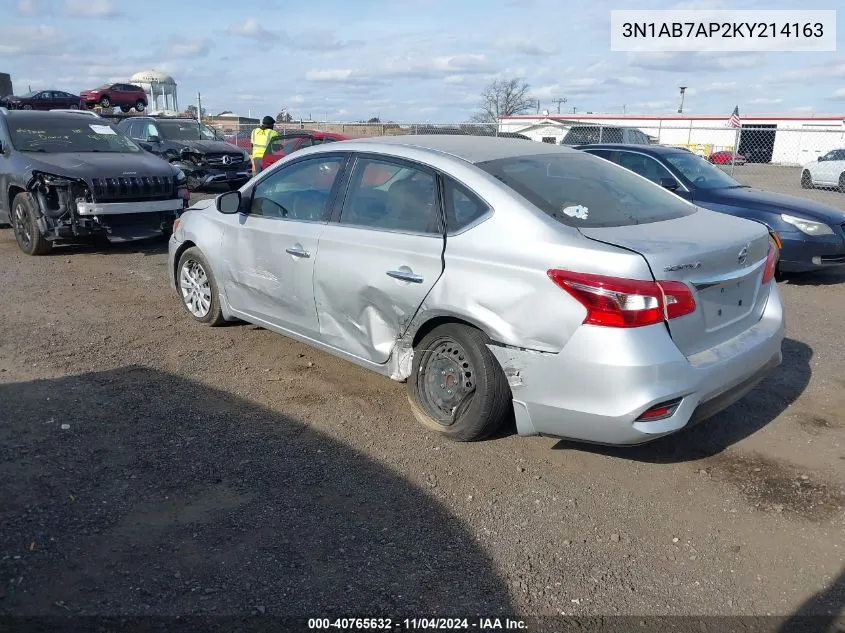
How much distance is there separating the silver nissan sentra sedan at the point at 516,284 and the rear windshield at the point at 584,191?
0.01 meters

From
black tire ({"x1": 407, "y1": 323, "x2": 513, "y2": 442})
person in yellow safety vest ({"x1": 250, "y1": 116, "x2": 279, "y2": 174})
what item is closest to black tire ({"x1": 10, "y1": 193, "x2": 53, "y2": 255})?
person in yellow safety vest ({"x1": 250, "y1": 116, "x2": 279, "y2": 174})

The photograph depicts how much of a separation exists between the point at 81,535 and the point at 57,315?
3886mm

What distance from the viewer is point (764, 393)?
4711 mm

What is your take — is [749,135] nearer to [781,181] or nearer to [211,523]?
[781,181]

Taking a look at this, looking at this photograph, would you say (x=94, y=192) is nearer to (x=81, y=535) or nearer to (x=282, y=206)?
(x=282, y=206)

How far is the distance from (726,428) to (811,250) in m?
4.53

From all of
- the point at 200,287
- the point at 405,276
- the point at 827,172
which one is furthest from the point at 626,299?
the point at 827,172

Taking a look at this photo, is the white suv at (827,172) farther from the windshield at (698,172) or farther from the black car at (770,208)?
the black car at (770,208)

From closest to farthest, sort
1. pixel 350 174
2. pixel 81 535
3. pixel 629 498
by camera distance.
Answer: pixel 81 535 < pixel 629 498 < pixel 350 174

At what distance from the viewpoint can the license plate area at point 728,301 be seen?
3.35m

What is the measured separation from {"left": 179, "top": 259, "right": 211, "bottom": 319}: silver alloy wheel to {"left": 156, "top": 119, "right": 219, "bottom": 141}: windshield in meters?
11.9

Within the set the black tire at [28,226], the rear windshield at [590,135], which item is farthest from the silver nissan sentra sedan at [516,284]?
the rear windshield at [590,135]

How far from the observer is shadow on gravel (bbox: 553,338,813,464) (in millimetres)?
3873

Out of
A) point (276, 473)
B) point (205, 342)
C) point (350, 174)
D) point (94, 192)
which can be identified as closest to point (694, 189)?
point (350, 174)
